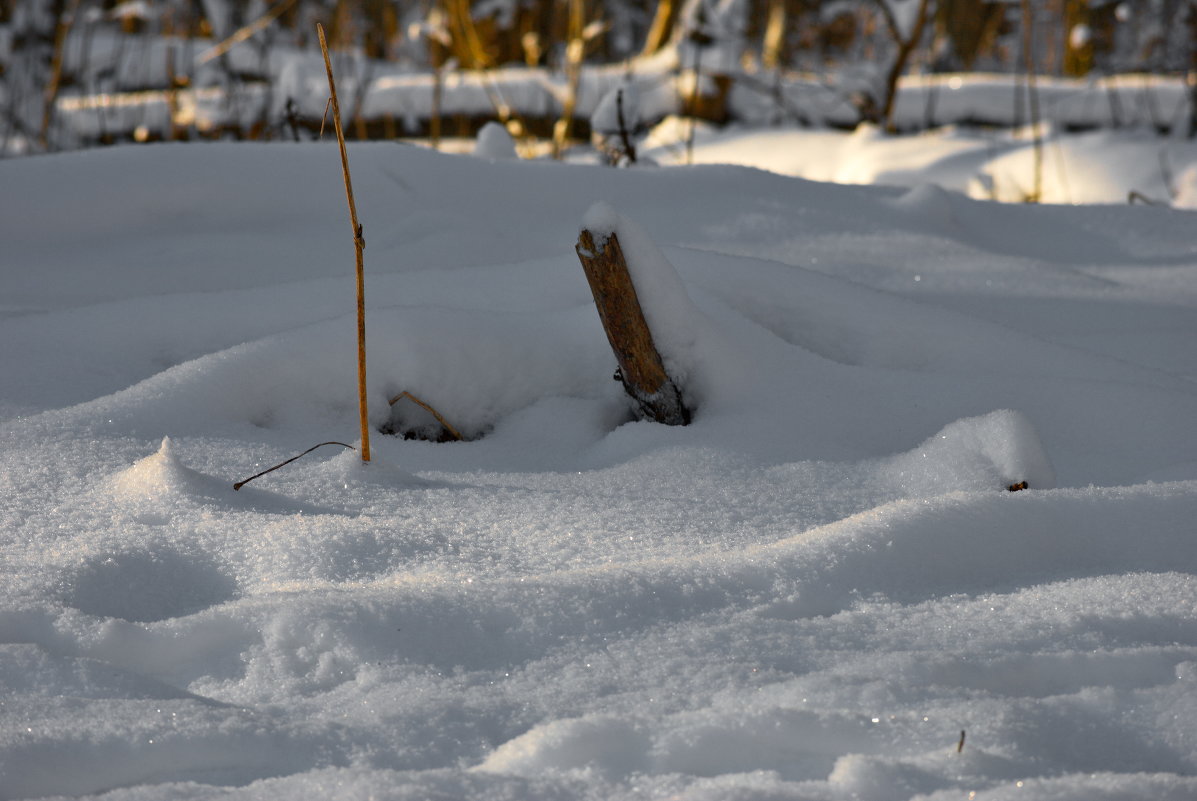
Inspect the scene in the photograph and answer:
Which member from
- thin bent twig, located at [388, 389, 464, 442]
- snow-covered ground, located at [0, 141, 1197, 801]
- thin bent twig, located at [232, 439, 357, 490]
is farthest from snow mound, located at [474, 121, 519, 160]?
thin bent twig, located at [232, 439, 357, 490]

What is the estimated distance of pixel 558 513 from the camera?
1.14 m

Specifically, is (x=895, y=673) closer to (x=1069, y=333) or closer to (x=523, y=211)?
(x=1069, y=333)

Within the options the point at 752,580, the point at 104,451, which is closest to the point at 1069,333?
the point at 752,580

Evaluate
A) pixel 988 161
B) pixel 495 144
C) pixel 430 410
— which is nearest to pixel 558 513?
pixel 430 410

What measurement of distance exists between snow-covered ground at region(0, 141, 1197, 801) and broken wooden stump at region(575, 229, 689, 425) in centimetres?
4

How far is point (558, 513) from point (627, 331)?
0.31 meters

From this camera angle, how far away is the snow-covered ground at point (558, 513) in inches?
29.7

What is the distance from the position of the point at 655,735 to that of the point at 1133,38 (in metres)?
17.2

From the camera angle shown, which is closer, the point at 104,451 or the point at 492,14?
the point at 104,451

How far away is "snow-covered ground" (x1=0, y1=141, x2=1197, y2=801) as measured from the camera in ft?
2.48

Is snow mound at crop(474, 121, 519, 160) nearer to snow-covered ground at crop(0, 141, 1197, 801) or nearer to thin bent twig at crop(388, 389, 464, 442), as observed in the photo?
snow-covered ground at crop(0, 141, 1197, 801)

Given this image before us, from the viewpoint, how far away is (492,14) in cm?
906

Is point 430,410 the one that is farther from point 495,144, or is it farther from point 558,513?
point 495,144

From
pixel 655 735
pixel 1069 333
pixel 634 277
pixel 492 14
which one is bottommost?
pixel 655 735
